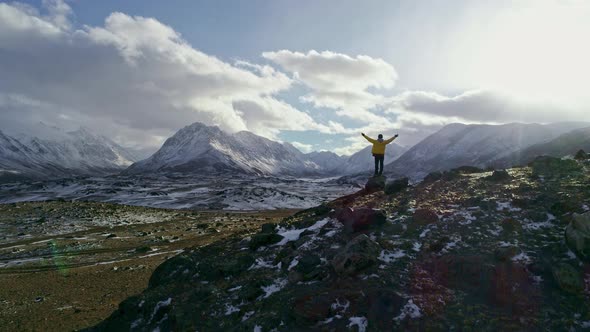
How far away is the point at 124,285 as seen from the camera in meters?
28.7

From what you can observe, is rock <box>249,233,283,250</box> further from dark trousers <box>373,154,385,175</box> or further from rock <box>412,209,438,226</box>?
dark trousers <box>373,154,385,175</box>

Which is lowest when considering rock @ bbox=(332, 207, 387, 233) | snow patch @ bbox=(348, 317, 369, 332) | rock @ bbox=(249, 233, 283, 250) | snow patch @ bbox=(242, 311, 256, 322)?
snow patch @ bbox=(242, 311, 256, 322)

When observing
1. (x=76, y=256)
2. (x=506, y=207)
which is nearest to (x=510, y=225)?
(x=506, y=207)

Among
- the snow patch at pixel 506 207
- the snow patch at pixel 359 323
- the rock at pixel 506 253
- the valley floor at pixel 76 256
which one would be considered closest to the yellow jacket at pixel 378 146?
the snow patch at pixel 506 207

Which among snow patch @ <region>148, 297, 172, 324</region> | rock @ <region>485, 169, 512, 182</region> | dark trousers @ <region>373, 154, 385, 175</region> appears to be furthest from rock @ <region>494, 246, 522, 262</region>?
snow patch @ <region>148, 297, 172, 324</region>

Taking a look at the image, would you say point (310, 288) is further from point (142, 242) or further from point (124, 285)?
point (142, 242)

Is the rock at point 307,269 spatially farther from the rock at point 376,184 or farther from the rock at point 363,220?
the rock at point 376,184

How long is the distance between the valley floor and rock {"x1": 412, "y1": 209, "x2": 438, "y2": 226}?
14502 mm

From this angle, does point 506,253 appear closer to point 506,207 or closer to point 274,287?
point 506,207

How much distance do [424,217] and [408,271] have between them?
5469mm

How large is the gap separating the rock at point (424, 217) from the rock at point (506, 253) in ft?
14.4

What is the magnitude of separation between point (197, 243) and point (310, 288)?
1391 inches

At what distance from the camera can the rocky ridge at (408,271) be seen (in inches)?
482

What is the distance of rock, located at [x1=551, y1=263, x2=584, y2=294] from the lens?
1216 cm
